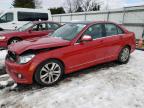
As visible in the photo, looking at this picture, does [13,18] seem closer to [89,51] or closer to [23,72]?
[89,51]

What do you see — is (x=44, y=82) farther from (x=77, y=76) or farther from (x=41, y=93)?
(x=77, y=76)

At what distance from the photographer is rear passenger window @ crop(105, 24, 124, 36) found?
593 cm

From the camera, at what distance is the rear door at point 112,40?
5.83 m

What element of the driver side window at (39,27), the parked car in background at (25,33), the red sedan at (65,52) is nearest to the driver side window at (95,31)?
the red sedan at (65,52)

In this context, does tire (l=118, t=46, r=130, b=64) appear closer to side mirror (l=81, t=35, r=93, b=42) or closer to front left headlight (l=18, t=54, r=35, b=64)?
side mirror (l=81, t=35, r=93, b=42)

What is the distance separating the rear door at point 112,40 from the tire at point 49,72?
182 cm

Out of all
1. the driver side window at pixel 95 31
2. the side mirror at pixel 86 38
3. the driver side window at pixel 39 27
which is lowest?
the side mirror at pixel 86 38

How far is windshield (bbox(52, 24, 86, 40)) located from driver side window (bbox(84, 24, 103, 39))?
220 mm

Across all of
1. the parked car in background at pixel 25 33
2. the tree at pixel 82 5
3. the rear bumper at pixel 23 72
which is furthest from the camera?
the tree at pixel 82 5

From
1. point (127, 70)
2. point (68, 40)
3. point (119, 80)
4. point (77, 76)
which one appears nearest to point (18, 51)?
point (68, 40)

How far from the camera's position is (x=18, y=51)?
4.37 m

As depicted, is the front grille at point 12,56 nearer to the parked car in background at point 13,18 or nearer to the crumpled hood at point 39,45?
the crumpled hood at point 39,45

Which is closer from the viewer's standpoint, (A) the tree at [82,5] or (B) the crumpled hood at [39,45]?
(B) the crumpled hood at [39,45]

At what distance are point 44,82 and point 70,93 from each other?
0.73 meters
